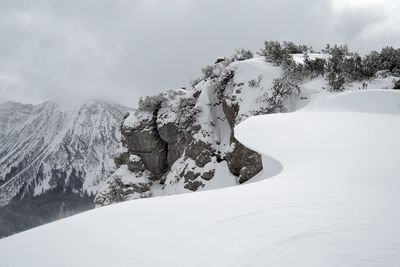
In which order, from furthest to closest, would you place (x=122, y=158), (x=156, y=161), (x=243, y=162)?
(x=122, y=158), (x=156, y=161), (x=243, y=162)

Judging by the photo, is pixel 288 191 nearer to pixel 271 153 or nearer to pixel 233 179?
pixel 271 153

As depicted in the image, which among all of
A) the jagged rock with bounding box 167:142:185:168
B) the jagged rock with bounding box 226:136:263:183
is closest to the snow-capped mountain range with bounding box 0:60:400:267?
the jagged rock with bounding box 226:136:263:183

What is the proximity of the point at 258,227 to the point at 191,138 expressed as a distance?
2296cm

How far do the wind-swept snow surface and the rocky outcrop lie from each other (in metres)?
13.3

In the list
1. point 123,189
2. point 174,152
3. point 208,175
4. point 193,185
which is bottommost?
point 123,189

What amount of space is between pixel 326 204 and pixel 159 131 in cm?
2660

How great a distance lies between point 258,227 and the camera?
3846 millimetres

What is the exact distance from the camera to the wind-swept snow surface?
322 cm

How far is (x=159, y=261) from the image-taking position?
3.35 meters

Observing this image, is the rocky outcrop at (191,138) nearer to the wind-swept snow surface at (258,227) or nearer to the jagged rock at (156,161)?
the jagged rock at (156,161)

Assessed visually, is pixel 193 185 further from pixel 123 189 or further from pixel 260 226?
pixel 260 226

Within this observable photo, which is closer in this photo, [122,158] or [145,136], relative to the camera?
[145,136]

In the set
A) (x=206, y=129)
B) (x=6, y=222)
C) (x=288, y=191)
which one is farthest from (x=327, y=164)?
(x=6, y=222)

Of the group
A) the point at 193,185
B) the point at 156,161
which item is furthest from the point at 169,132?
the point at 193,185
